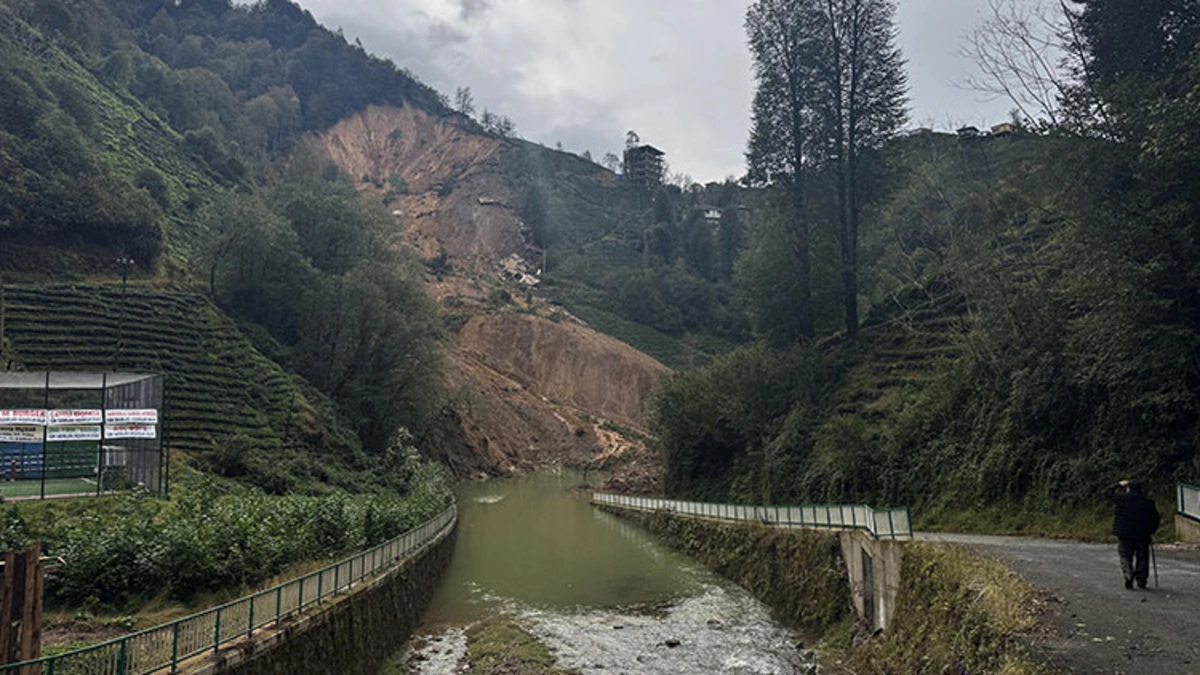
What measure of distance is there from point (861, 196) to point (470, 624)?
26802mm

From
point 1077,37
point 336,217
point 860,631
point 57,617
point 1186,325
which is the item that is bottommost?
point 860,631

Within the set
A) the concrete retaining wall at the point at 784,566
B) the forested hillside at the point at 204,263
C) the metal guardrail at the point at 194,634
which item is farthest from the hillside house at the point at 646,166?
the metal guardrail at the point at 194,634

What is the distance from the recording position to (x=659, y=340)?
101562 millimetres

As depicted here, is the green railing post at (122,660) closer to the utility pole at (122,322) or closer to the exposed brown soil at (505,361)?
the utility pole at (122,322)

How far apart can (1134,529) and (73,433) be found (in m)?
22.9

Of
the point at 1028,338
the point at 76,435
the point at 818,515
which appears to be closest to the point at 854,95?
the point at 1028,338

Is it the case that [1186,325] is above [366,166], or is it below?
below

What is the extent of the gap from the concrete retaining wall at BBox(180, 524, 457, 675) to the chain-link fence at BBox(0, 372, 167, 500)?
827 cm

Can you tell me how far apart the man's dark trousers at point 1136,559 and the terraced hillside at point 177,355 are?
96.3 feet

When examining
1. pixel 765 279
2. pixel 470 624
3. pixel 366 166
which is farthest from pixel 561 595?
pixel 366 166

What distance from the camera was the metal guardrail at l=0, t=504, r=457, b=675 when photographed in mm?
7133

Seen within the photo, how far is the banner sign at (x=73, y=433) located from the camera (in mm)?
18547

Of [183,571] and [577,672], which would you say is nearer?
[183,571]

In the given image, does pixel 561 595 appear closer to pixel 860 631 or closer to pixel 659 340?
pixel 860 631
